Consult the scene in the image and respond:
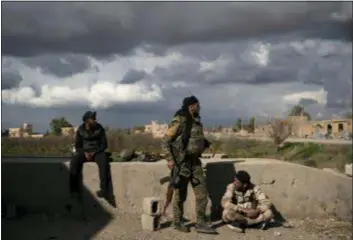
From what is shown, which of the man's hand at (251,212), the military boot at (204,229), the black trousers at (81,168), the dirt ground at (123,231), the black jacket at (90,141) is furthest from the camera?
the black jacket at (90,141)

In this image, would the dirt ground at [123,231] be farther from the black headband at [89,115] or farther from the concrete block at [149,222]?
the black headband at [89,115]

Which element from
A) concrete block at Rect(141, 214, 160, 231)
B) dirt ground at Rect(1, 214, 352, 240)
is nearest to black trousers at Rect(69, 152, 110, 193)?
dirt ground at Rect(1, 214, 352, 240)

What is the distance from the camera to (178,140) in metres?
6.89

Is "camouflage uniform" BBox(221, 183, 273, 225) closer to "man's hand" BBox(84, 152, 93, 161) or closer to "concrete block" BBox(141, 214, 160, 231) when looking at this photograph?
"concrete block" BBox(141, 214, 160, 231)

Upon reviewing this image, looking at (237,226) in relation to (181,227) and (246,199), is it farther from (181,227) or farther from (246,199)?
(181,227)

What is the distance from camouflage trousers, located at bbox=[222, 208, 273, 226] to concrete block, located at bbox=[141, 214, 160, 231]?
888 mm

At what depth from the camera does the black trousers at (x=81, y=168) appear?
756 centimetres

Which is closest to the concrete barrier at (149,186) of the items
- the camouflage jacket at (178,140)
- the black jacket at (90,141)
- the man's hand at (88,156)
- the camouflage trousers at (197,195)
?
the man's hand at (88,156)

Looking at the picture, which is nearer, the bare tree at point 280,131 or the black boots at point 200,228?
the black boots at point 200,228

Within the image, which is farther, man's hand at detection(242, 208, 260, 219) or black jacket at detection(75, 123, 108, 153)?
black jacket at detection(75, 123, 108, 153)

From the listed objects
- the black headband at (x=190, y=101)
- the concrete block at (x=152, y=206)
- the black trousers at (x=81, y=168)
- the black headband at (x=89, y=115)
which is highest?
the black headband at (x=190, y=101)

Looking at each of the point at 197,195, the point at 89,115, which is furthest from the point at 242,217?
the point at 89,115

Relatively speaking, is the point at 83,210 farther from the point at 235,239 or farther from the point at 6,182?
the point at 235,239

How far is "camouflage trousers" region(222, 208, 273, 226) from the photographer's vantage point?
6988 millimetres
